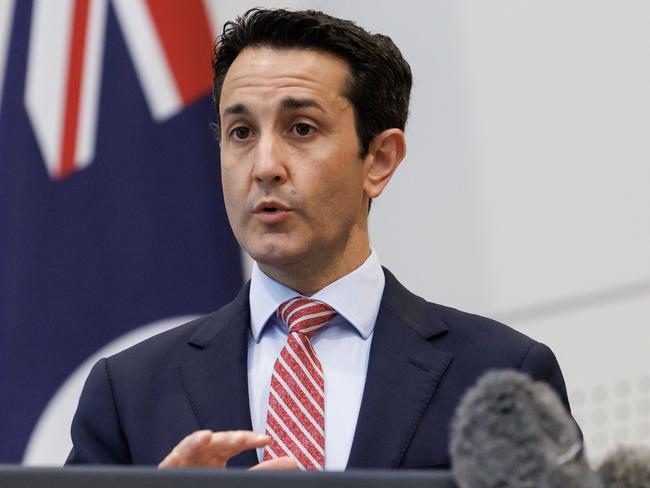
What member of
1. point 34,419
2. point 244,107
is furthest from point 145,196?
point 244,107

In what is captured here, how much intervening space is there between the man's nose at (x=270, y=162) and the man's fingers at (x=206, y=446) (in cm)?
54

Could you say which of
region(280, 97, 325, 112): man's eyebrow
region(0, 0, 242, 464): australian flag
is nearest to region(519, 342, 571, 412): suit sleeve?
region(280, 97, 325, 112): man's eyebrow

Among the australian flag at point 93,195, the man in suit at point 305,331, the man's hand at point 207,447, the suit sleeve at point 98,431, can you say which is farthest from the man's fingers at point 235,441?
the australian flag at point 93,195

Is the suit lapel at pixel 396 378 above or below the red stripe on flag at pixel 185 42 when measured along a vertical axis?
below

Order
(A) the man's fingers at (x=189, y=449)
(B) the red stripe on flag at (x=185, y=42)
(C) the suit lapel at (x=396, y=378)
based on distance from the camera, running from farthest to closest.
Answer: (B) the red stripe on flag at (x=185, y=42) < (C) the suit lapel at (x=396, y=378) < (A) the man's fingers at (x=189, y=449)

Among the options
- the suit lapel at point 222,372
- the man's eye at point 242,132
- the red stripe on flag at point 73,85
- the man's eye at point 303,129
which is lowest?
the suit lapel at point 222,372

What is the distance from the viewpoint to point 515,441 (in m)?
1.00

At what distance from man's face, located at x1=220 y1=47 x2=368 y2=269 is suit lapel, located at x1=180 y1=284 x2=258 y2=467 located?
0.11 meters

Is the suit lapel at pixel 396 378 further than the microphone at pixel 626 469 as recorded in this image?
Yes

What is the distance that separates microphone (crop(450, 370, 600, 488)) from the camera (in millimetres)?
996

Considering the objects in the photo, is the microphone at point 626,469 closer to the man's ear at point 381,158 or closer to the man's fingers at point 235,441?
the man's fingers at point 235,441

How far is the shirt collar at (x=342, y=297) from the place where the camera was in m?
1.94

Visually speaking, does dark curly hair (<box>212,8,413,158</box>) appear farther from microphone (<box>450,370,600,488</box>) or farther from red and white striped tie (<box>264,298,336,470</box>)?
microphone (<box>450,370,600,488</box>)

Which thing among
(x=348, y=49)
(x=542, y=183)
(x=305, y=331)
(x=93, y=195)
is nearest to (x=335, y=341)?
(x=305, y=331)
